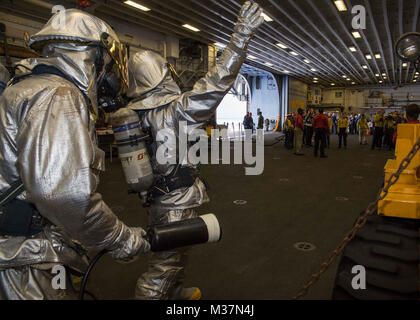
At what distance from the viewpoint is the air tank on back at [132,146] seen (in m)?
2.14

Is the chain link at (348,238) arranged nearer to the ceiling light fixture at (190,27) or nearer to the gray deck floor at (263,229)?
the gray deck floor at (263,229)

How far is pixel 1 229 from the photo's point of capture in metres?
1.23

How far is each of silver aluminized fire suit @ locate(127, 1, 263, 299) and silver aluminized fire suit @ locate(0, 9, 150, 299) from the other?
765 mm

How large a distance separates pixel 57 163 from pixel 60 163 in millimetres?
10

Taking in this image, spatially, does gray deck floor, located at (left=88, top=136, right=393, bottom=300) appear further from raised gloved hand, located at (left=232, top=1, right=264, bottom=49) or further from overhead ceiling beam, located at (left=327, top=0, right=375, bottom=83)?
overhead ceiling beam, located at (left=327, top=0, right=375, bottom=83)

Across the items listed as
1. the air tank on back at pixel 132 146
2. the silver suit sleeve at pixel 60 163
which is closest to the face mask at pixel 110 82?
the air tank on back at pixel 132 146

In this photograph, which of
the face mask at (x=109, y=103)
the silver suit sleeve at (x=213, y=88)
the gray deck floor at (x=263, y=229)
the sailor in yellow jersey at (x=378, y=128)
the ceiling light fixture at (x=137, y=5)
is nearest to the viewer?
the face mask at (x=109, y=103)

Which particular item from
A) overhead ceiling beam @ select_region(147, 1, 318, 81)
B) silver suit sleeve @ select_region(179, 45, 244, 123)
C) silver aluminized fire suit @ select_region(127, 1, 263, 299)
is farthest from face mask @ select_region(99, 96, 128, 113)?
overhead ceiling beam @ select_region(147, 1, 318, 81)

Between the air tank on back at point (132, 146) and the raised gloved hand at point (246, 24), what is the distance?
3.06 ft

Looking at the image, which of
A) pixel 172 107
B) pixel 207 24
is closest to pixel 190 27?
pixel 207 24

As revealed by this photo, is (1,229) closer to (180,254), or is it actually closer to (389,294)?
(180,254)

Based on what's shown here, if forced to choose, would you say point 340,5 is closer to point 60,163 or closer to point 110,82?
point 110,82

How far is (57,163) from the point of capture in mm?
1093
